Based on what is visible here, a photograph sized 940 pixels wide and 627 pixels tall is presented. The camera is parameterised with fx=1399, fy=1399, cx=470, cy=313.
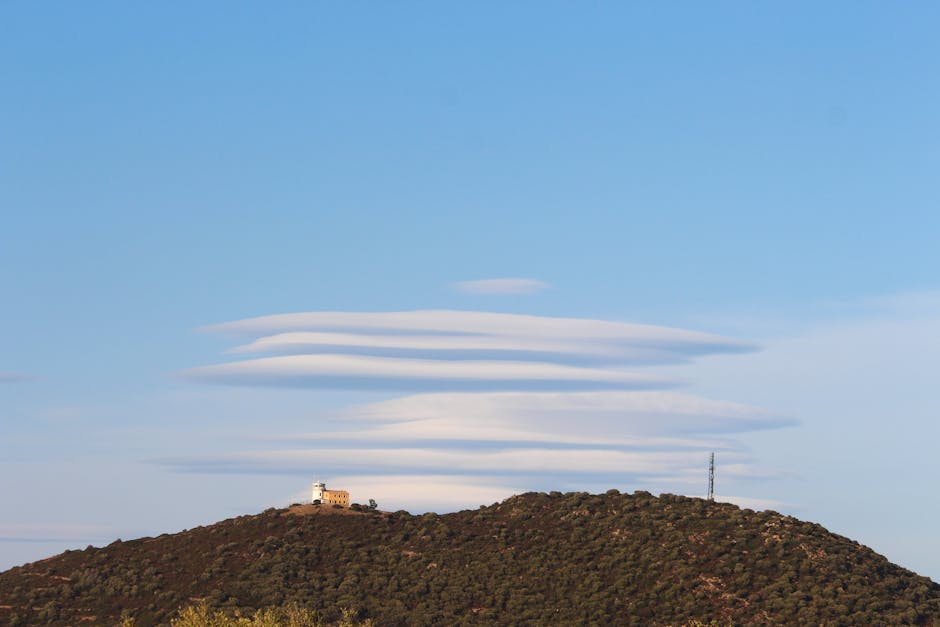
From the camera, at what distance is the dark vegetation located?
355 ft

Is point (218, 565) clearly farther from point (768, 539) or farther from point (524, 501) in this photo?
point (768, 539)

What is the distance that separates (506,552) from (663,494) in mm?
21767

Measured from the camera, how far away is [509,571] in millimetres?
116250

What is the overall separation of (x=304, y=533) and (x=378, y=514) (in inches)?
371

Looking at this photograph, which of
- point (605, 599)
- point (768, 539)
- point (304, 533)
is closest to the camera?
point (605, 599)

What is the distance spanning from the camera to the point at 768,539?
392 ft

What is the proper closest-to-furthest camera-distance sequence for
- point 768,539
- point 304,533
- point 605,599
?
point 605,599, point 768,539, point 304,533

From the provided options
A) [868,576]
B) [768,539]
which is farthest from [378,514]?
[868,576]

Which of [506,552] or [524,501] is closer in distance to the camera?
[506,552]

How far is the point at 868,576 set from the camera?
114750mm

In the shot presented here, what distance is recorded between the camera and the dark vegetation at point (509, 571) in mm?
108250

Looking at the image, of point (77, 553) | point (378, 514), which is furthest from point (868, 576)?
point (77, 553)

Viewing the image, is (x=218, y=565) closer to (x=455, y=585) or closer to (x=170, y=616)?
(x=170, y=616)

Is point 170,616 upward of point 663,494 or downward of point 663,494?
downward
